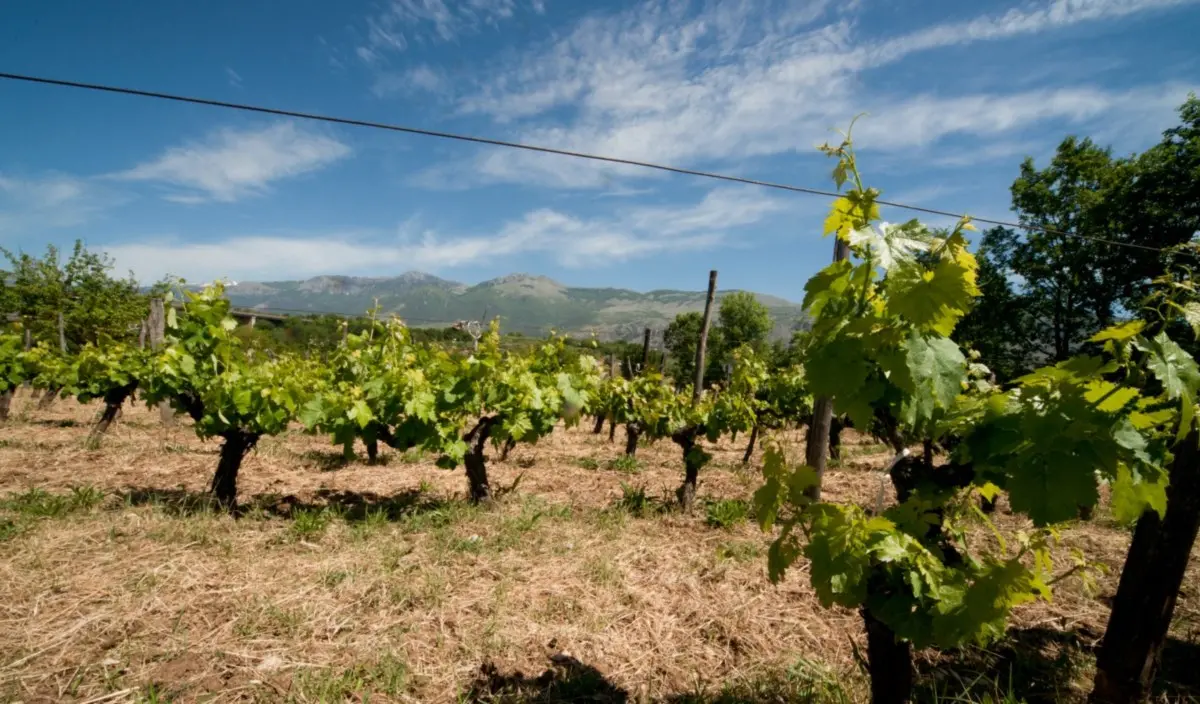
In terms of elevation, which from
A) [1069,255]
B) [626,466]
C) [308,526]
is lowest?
[308,526]

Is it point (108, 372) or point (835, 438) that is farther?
point (835, 438)

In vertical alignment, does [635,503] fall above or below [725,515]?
below

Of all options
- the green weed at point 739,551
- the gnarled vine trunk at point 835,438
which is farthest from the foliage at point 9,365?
the gnarled vine trunk at point 835,438

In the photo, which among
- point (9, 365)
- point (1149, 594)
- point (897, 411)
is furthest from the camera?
point (9, 365)

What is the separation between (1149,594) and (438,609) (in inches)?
155

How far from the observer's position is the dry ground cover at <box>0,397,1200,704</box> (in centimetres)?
276

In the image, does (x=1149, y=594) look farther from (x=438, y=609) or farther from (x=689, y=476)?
(x=438, y=609)

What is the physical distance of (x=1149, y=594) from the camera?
2.58 metres

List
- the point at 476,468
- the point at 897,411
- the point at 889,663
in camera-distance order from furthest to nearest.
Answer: the point at 476,468 < the point at 889,663 < the point at 897,411

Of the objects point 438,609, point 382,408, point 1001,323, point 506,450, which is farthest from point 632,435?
point 1001,323

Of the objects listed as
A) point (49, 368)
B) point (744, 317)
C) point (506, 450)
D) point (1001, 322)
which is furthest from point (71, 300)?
point (744, 317)

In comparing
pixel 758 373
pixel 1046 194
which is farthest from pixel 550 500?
pixel 1046 194

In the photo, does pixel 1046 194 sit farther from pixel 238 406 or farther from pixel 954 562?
pixel 238 406

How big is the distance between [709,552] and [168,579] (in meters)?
4.15
